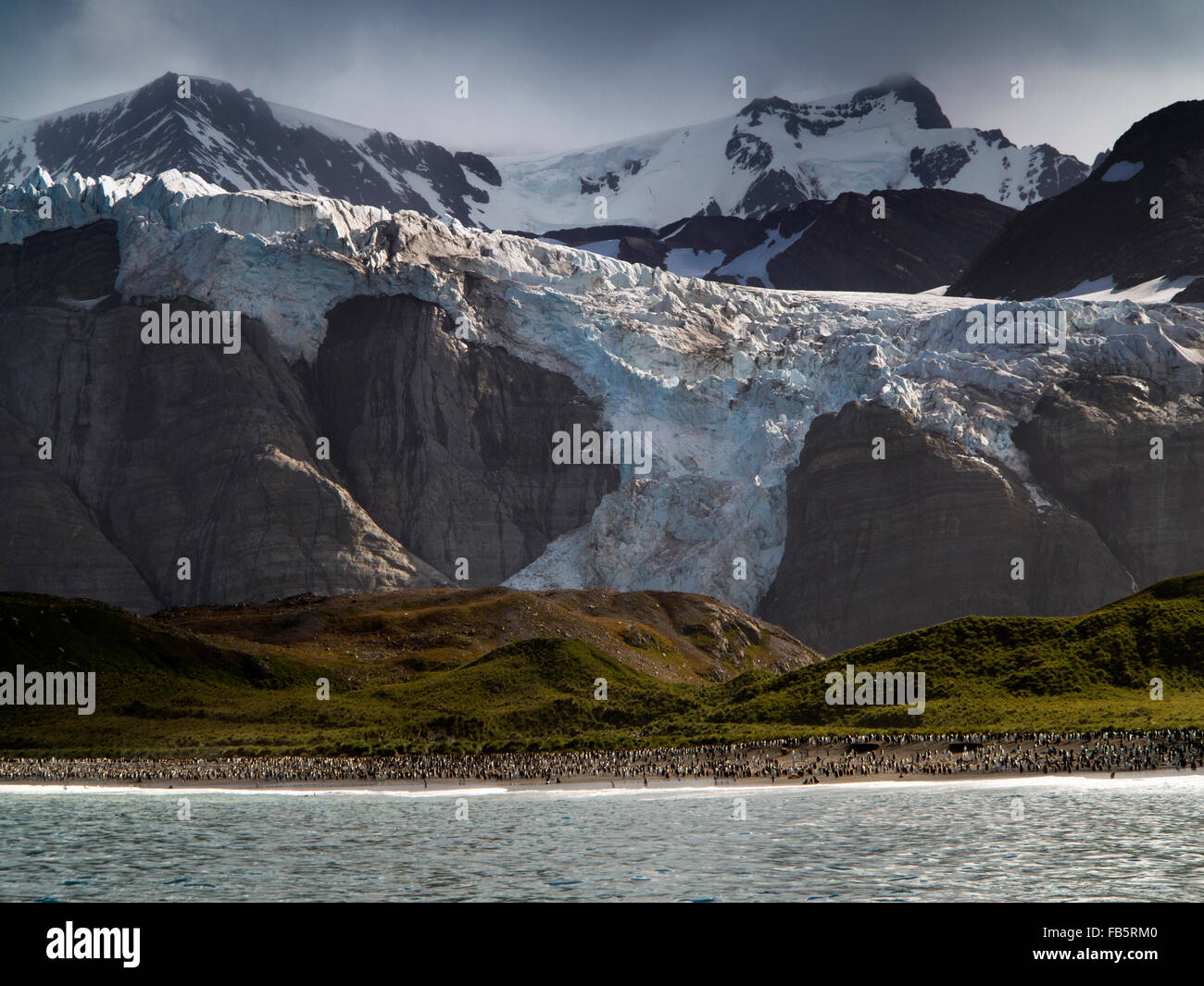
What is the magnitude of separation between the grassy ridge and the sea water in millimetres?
23264

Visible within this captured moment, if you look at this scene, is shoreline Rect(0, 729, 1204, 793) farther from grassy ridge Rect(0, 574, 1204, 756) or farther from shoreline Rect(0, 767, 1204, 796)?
grassy ridge Rect(0, 574, 1204, 756)

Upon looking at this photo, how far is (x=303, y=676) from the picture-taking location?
128 meters

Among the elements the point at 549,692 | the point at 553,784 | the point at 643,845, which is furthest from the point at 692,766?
the point at 643,845

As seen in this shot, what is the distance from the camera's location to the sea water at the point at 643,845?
125 ft

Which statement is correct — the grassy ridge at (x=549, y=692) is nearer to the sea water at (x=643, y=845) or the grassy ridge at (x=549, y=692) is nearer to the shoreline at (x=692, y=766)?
the shoreline at (x=692, y=766)

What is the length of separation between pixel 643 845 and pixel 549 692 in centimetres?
7227

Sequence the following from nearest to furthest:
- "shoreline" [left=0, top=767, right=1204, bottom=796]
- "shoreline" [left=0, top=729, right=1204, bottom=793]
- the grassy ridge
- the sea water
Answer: the sea water, "shoreline" [left=0, top=767, right=1204, bottom=796], "shoreline" [left=0, top=729, right=1204, bottom=793], the grassy ridge

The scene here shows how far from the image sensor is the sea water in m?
38.2

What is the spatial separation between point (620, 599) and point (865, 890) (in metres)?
140

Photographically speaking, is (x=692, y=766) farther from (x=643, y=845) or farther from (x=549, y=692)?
(x=643, y=845)

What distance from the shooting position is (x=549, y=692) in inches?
4806

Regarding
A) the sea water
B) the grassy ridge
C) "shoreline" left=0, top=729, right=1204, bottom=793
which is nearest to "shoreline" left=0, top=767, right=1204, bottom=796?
"shoreline" left=0, top=729, right=1204, bottom=793
